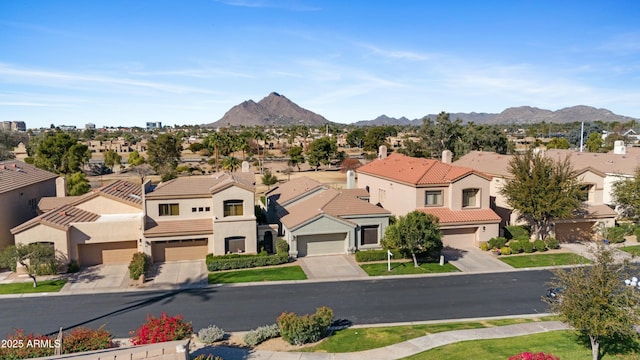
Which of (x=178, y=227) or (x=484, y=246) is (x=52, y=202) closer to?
(x=178, y=227)

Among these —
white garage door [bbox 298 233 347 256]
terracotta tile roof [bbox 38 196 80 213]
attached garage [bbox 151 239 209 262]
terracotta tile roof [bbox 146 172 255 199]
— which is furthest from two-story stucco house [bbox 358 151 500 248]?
terracotta tile roof [bbox 38 196 80 213]

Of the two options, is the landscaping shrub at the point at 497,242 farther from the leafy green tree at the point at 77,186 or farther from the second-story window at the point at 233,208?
the leafy green tree at the point at 77,186

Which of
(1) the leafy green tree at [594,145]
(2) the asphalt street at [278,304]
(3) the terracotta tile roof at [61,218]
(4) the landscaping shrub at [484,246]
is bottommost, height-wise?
(2) the asphalt street at [278,304]

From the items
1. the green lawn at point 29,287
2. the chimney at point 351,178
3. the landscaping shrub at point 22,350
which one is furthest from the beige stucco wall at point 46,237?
the chimney at point 351,178

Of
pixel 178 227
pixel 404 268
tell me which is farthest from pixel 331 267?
pixel 178 227

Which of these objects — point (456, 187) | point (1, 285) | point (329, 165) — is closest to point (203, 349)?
point (1, 285)
